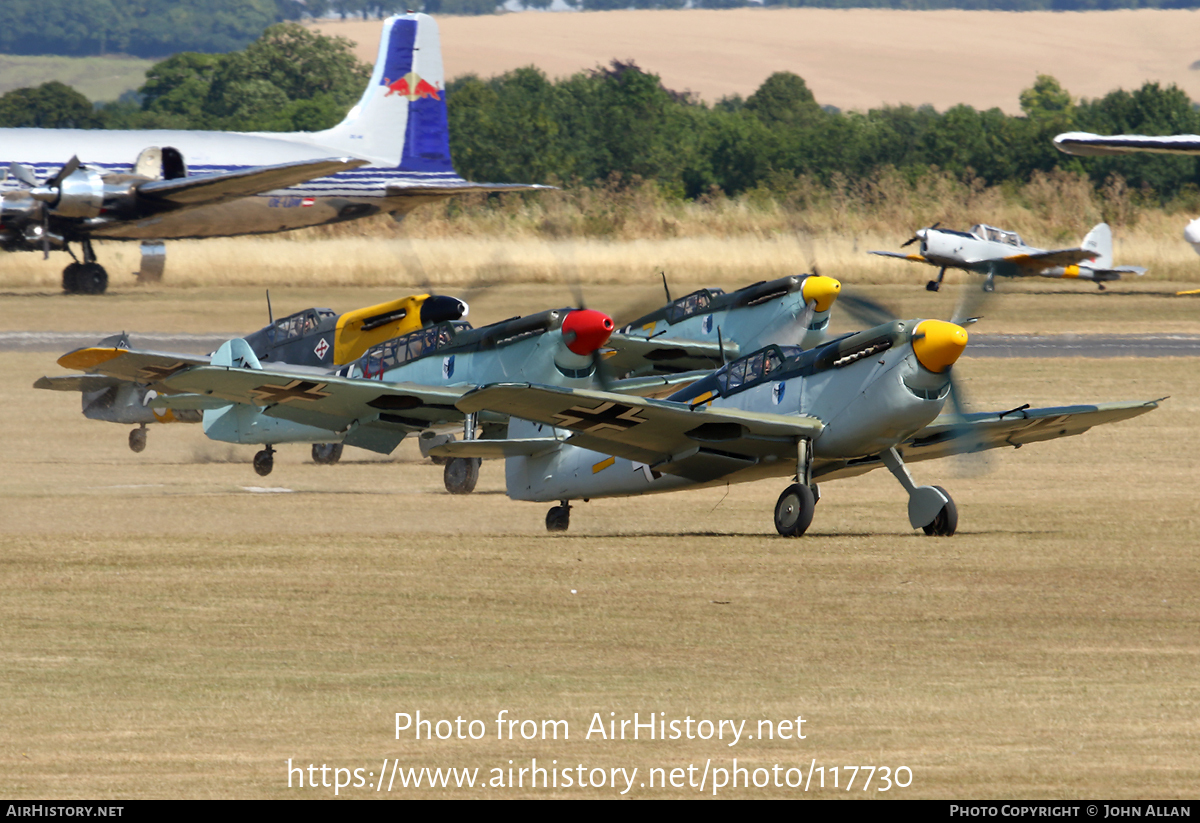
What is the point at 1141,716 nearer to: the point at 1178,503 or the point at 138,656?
the point at 138,656

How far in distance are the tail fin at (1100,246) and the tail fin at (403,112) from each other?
18.7 m

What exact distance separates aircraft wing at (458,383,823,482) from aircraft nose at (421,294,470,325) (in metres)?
5.46

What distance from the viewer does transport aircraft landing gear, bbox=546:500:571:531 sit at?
16.0 metres

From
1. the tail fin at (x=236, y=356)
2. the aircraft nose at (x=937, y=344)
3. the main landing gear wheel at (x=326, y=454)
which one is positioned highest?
the aircraft nose at (x=937, y=344)

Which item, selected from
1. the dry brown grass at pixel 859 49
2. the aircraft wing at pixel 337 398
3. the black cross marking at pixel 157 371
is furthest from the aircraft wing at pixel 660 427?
the dry brown grass at pixel 859 49

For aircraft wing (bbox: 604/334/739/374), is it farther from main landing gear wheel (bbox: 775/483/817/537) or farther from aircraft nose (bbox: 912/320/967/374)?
aircraft nose (bbox: 912/320/967/374)

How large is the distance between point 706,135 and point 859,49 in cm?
9590

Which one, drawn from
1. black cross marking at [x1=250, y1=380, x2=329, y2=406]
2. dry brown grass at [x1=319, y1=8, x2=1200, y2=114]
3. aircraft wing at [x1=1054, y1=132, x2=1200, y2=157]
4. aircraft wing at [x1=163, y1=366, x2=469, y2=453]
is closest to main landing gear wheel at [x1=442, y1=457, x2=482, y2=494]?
aircraft wing at [x1=163, y1=366, x2=469, y2=453]

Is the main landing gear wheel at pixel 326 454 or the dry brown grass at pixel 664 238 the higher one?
the main landing gear wheel at pixel 326 454

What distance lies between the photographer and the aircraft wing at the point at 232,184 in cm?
4403

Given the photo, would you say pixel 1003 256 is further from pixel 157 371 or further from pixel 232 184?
pixel 157 371

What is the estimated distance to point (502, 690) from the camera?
895 cm

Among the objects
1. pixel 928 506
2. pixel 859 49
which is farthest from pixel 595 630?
pixel 859 49

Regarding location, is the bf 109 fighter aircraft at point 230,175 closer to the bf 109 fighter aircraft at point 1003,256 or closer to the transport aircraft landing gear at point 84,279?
the transport aircraft landing gear at point 84,279
